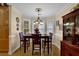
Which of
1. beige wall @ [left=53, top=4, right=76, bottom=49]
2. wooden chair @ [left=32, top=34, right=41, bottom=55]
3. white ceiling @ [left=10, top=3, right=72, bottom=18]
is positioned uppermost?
white ceiling @ [left=10, top=3, right=72, bottom=18]

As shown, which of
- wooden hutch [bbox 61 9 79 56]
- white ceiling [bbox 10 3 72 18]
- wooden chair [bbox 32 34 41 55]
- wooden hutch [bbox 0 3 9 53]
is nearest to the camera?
wooden hutch [bbox 61 9 79 56]

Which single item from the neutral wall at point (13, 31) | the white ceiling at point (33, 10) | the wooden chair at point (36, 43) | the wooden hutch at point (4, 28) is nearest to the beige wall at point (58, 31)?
the white ceiling at point (33, 10)

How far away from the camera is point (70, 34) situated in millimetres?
3283

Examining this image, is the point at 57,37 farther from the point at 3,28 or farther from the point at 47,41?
the point at 3,28

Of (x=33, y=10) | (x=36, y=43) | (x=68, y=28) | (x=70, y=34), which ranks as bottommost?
(x=36, y=43)

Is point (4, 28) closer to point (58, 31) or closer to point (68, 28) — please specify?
point (58, 31)

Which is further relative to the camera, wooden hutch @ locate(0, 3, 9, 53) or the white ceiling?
wooden hutch @ locate(0, 3, 9, 53)

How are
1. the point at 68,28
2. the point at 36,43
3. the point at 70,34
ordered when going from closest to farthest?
the point at 70,34
the point at 68,28
the point at 36,43

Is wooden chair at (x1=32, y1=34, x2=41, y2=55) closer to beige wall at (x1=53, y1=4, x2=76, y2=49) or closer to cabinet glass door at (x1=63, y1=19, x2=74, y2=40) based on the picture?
beige wall at (x1=53, y1=4, x2=76, y2=49)

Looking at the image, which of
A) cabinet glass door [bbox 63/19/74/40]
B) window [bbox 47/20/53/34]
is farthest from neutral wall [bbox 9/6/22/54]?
cabinet glass door [bbox 63/19/74/40]

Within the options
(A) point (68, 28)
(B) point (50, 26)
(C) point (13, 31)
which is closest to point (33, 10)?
(B) point (50, 26)

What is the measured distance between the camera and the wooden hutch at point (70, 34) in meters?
2.94

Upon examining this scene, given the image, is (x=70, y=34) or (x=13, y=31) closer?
(x=70, y=34)

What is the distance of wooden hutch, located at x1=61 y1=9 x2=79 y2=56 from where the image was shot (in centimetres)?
294
